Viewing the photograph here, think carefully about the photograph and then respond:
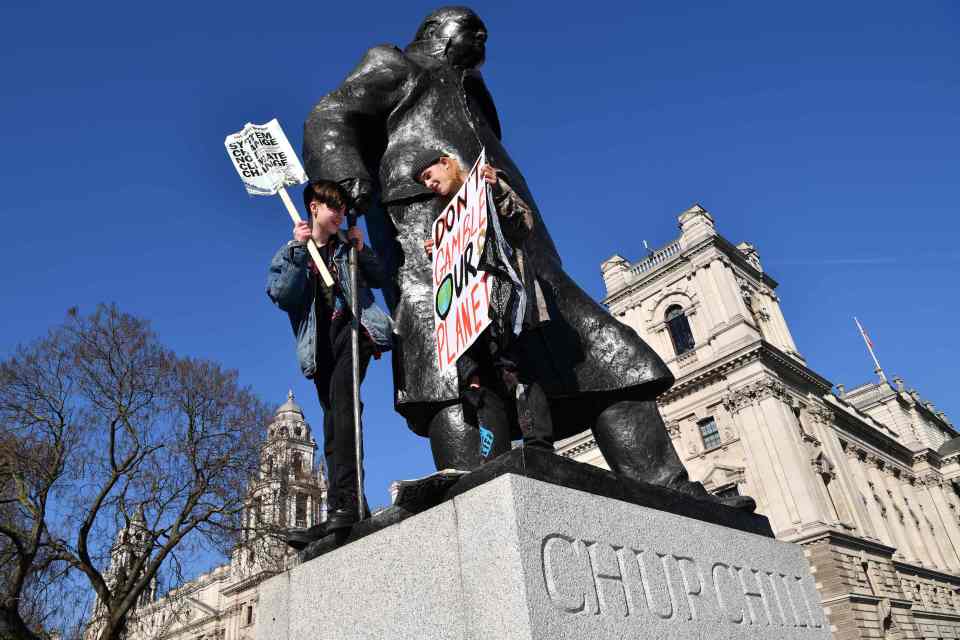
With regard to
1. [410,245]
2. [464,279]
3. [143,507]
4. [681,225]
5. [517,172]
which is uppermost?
[681,225]

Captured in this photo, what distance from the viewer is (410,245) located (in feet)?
9.23

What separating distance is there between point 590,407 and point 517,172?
125 cm

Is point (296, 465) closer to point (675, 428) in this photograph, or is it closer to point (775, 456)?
point (675, 428)

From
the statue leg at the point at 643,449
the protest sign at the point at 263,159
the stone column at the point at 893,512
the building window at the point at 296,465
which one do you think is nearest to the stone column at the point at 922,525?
the stone column at the point at 893,512

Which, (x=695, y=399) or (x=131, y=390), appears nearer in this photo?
(x=131, y=390)

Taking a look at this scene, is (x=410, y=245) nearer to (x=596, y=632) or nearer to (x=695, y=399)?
(x=596, y=632)

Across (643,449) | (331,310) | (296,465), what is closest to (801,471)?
(296,465)

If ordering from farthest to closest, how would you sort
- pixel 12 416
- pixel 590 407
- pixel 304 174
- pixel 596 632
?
pixel 12 416 → pixel 304 174 → pixel 590 407 → pixel 596 632

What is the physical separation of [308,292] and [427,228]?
22.2 inches

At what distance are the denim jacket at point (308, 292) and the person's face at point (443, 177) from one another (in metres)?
0.40

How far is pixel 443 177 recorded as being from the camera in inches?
107

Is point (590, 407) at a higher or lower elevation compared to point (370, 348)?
lower

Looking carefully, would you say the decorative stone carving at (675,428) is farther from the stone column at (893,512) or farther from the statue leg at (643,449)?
the statue leg at (643,449)

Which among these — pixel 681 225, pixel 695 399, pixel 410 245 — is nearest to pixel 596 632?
pixel 410 245
